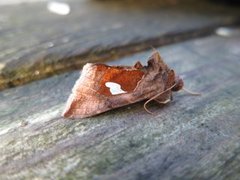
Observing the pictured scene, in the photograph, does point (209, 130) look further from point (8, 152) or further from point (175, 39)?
point (175, 39)

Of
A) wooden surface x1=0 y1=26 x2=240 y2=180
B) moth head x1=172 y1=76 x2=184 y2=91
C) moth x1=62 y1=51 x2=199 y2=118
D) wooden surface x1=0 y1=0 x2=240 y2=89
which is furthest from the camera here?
wooden surface x1=0 y1=0 x2=240 y2=89

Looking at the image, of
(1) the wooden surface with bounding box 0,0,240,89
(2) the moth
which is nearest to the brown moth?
(2) the moth

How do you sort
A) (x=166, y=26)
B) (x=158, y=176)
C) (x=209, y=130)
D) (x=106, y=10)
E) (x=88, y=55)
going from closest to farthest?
1. (x=158, y=176)
2. (x=209, y=130)
3. (x=88, y=55)
4. (x=166, y=26)
5. (x=106, y=10)

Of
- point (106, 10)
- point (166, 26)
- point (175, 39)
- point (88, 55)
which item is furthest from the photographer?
point (106, 10)

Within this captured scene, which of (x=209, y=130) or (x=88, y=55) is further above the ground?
(x=88, y=55)

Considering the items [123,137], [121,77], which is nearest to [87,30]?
[121,77]

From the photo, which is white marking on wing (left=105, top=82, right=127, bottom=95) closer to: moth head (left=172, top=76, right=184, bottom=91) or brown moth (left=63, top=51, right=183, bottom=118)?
brown moth (left=63, top=51, right=183, bottom=118)

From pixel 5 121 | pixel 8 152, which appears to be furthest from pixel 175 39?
pixel 8 152
